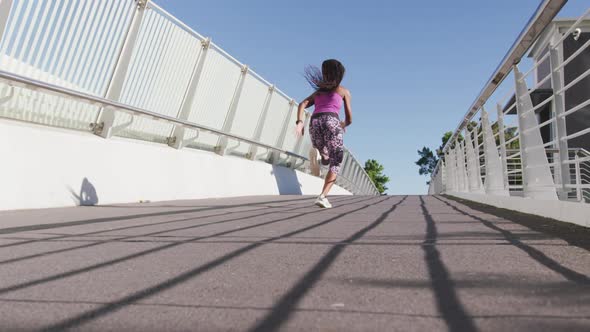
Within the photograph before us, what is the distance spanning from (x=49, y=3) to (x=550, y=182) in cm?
624

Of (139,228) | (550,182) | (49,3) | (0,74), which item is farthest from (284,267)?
(49,3)

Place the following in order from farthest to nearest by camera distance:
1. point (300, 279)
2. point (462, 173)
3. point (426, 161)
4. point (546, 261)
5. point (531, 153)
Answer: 1. point (426, 161)
2. point (462, 173)
3. point (531, 153)
4. point (546, 261)
5. point (300, 279)

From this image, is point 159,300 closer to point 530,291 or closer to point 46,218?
point 530,291

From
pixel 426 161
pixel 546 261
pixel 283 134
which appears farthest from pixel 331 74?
pixel 426 161

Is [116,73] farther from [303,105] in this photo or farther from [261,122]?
[261,122]

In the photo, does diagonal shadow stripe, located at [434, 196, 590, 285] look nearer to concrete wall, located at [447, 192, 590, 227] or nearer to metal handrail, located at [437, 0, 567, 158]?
concrete wall, located at [447, 192, 590, 227]

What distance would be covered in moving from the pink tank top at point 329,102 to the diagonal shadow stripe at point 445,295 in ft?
16.5

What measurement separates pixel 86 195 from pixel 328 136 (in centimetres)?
335

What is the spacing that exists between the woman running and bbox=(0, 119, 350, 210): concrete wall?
263 cm

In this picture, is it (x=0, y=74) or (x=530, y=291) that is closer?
(x=530, y=291)

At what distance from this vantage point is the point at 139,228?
14.9 ft

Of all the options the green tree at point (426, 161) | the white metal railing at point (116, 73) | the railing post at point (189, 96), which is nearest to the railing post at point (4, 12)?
the white metal railing at point (116, 73)

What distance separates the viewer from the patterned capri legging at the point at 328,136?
807 cm

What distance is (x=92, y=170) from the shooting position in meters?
7.51
